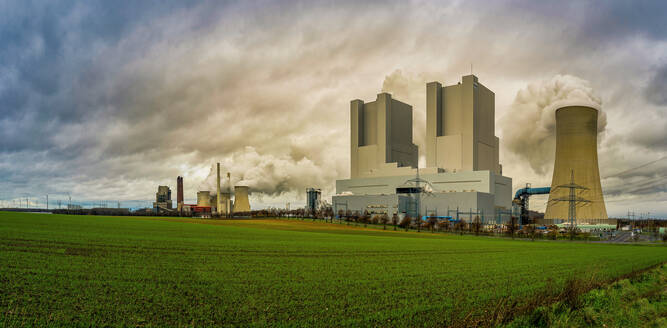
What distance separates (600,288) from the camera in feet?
36.3

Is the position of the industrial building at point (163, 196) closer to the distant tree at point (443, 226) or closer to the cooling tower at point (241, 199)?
the cooling tower at point (241, 199)

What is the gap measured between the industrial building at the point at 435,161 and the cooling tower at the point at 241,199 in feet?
67.5

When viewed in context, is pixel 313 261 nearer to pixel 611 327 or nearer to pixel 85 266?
pixel 85 266

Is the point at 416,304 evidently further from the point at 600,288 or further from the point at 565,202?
the point at 565,202

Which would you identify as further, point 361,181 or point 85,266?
point 361,181

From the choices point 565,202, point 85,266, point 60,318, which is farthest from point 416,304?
point 565,202

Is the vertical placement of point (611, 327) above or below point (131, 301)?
below

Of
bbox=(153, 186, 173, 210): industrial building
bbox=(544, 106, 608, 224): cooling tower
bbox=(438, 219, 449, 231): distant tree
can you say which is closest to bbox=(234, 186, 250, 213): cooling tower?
bbox=(438, 219, 449, 231): distant tree

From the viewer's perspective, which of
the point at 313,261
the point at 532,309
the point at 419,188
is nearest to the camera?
the point at 532,309

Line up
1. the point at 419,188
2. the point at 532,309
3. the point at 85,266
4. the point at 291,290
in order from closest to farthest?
1. the point at 532,309
2. the point at 291,290
3. the point at 85,266
4. the point at 419,188

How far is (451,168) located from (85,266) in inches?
2993

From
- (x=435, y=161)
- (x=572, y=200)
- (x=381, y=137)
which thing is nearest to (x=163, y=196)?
(x=381, y=137)

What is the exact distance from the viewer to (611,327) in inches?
291

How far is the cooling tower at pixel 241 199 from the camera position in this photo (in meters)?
89.9
